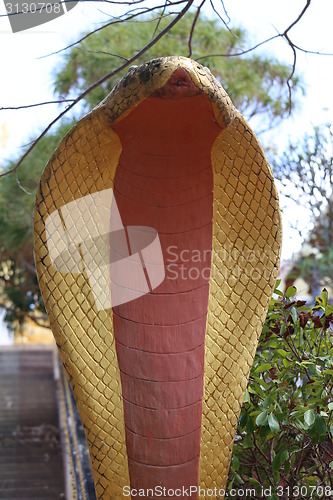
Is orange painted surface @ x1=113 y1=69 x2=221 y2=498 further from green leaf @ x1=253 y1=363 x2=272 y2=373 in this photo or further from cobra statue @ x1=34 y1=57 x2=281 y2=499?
green leaf @ x1=253 y1=363 x2=272 y2=373

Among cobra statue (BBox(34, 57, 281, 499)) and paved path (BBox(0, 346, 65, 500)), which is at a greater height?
cobra statue (BBox(34, 57, 281, 499))

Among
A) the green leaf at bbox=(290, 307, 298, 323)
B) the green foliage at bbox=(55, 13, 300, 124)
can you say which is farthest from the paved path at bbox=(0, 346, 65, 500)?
the green foliage at bbox=(55, 13, 300, 124)

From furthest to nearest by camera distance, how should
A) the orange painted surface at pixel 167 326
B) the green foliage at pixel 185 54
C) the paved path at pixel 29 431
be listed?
the green foliage at pixel 185 54 < the paved path at pixel 29 431 < the orange painted surface at pixel 167 326

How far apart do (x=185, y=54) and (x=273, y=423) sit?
126 inches

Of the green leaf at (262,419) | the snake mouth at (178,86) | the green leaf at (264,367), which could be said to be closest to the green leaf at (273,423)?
the green leaf at (262,419)

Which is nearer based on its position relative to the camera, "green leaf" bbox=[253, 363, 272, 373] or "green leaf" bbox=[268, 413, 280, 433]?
"green leaf" bbox=[268, 413, 280, 433]

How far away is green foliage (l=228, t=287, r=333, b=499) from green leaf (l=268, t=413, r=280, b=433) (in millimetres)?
19

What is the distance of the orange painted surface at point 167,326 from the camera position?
4.55 ft

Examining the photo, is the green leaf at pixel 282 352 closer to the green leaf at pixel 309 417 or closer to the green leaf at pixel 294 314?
the green leaf at pixel 294 314

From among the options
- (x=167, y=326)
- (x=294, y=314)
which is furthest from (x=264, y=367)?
(x=167, y=326)

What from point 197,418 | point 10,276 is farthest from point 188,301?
point 10,276

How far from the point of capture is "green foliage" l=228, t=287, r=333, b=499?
1.70 metres

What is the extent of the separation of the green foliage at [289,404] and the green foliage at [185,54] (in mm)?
2724

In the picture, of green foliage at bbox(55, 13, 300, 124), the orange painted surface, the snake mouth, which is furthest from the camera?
green foliage at bbox(55, 13, 300, 124)
